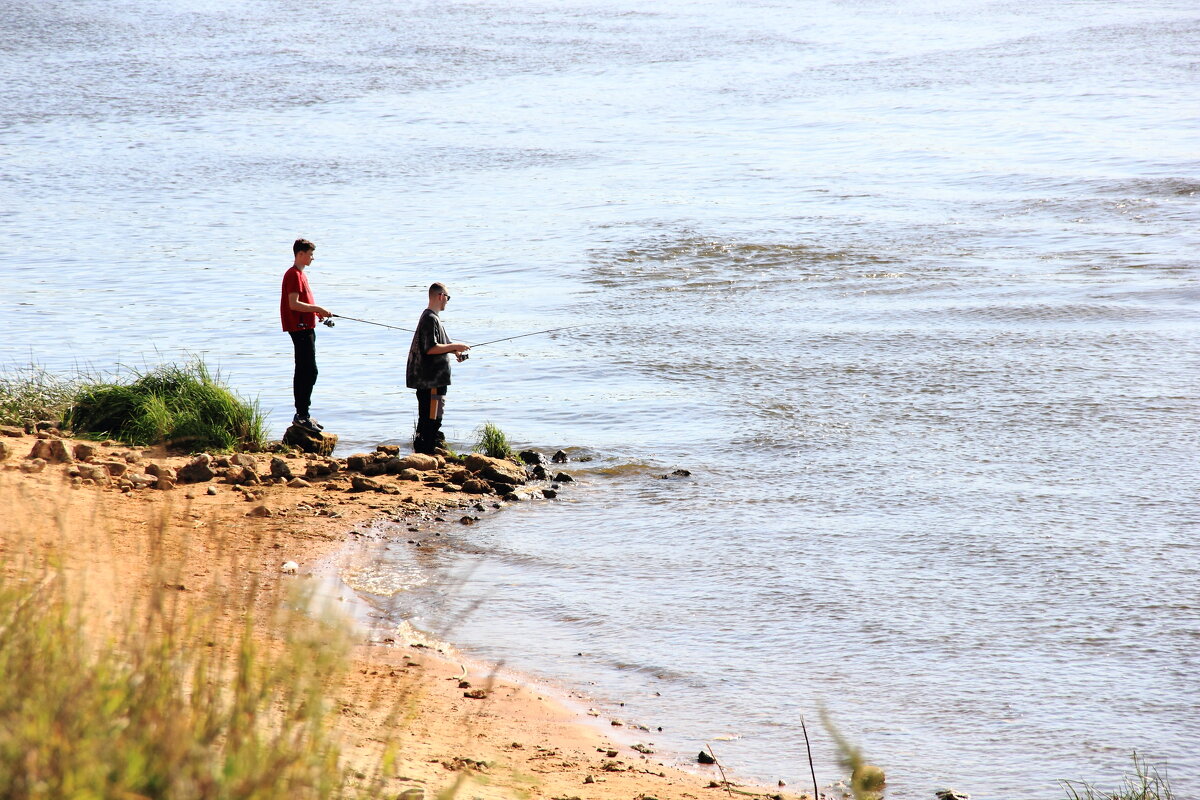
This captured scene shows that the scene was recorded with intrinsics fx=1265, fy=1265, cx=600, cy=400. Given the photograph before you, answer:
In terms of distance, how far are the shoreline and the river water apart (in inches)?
17.8

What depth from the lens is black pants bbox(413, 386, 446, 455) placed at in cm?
1164

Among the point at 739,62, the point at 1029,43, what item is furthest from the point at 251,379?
the point at 1029,43

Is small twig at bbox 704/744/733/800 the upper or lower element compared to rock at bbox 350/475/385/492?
lower

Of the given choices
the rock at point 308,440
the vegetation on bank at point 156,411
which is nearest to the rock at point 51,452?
the vegetation on bank at point 156,411

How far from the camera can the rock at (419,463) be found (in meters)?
11.2

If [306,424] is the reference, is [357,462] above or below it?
below

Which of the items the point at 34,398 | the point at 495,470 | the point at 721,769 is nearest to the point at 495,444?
the point at 495,470

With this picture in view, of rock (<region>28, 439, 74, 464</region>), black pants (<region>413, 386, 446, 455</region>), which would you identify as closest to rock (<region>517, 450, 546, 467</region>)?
black pants (<region>413, 386, 446, 455</region>)

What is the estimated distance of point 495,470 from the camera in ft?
37.1

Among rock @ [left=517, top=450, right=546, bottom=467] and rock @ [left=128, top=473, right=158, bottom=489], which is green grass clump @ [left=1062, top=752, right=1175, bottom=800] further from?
rock @ [left=128, top=473, right=158, bottom=489]

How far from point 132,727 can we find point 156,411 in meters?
8.69

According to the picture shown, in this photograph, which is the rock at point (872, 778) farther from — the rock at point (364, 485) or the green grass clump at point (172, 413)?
the green grass clump at point (172, 413)

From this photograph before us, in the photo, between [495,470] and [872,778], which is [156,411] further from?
[872,778]

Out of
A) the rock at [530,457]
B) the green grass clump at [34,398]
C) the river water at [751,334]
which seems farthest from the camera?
the rock at [530,457]
